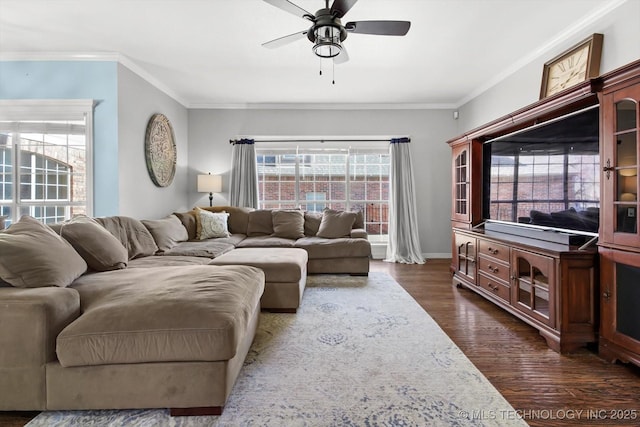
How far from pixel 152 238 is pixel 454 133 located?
4860 millimetres

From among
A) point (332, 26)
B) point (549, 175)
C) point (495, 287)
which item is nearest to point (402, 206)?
point (495, 287)

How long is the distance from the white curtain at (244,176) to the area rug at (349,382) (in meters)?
2.97

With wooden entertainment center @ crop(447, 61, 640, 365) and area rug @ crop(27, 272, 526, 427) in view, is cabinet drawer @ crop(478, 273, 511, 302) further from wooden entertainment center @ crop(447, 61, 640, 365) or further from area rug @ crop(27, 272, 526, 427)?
area rug @ crop(27, 272, 526, 427)

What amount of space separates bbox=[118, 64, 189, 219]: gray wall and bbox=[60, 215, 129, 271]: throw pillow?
1.28m

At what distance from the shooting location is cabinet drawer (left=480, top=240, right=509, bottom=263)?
9.18 ft

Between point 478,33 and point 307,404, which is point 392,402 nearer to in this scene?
point 307,404

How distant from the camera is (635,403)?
160 centimetres

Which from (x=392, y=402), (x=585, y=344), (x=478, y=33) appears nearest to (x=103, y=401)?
(x=392, y=402)

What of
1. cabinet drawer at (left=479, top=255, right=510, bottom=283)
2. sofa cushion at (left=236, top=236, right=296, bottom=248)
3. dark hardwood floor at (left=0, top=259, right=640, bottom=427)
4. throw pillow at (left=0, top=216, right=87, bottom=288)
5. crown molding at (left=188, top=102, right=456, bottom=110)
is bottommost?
dark hardwood floor at (left=0, top=259, right=640, bottom=427)

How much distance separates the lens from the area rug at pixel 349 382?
1.46m

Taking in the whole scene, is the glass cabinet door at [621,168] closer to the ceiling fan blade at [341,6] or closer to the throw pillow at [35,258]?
the ceiling fan blade at [341,6]

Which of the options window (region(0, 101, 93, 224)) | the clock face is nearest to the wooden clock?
the clock face

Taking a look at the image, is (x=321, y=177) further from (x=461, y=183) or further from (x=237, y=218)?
(x=461, y=183)

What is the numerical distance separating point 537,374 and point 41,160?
509 cm
